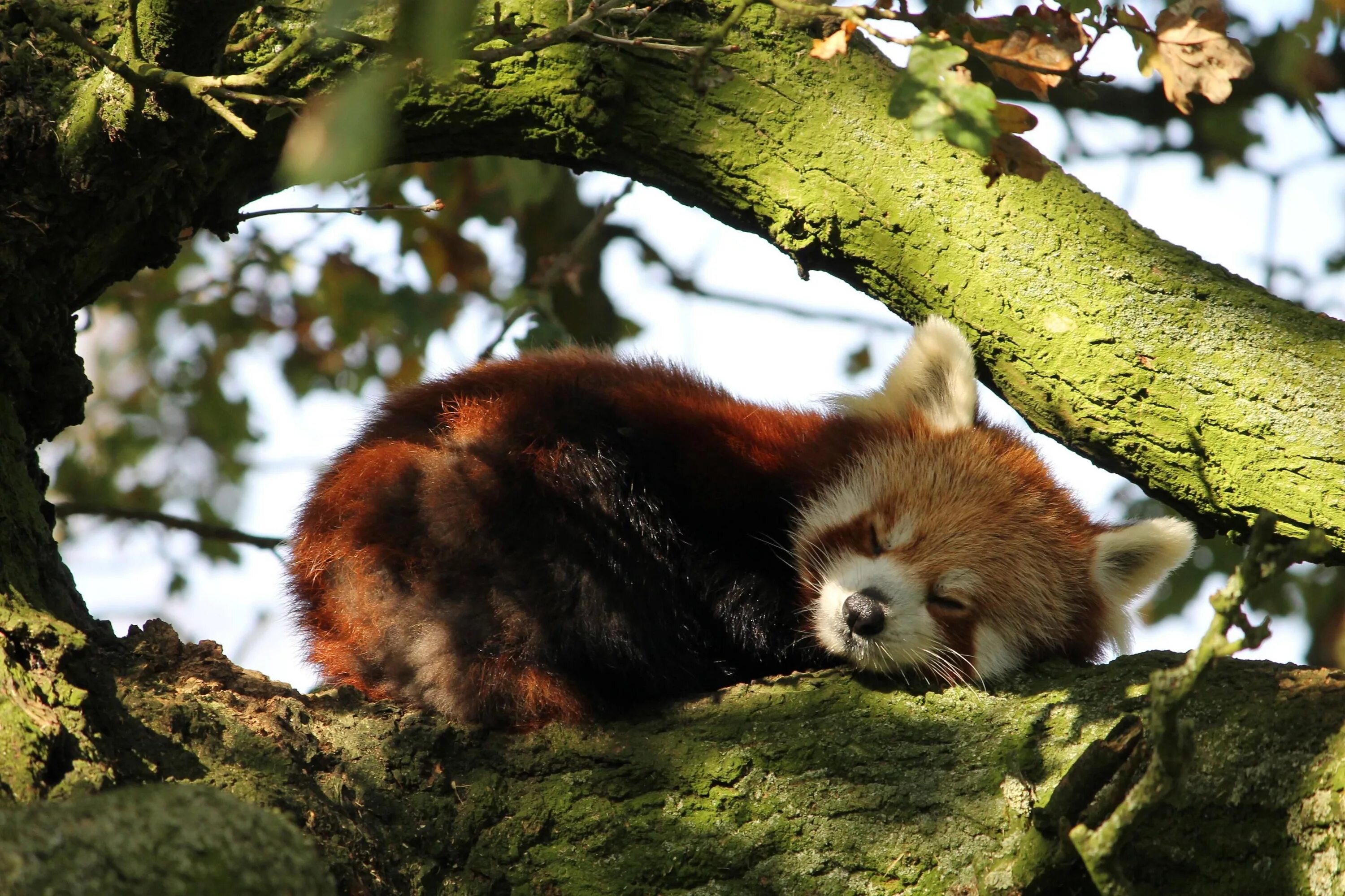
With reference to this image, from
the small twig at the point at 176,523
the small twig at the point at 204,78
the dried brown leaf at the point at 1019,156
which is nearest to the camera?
the small twig at the point at 204,78

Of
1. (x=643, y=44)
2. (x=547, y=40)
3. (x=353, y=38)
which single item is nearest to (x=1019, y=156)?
(x=643, y=44)

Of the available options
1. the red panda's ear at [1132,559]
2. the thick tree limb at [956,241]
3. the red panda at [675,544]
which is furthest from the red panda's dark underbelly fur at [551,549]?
the red panda's ear at [1132,559]

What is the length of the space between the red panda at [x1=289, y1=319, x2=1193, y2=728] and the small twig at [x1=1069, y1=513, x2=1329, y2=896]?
1.21 meters

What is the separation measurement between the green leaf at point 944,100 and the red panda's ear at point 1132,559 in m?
2.05

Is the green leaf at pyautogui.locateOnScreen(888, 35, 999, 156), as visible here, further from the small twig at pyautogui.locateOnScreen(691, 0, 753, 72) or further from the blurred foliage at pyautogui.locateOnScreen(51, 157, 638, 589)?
the blurred foliage at pyautogui.locateOnScreen(51, 157, 638, 589)

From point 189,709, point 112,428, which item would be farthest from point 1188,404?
point 112,428

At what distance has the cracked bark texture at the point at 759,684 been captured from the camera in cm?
209

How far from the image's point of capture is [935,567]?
134 inches

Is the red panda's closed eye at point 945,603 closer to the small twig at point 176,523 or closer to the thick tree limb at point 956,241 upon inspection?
the thick tree limb at point 956,241

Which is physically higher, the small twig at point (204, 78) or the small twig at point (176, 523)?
the small twig at point (176, 523)

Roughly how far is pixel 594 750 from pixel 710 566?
34.5 inches

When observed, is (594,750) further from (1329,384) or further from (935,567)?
(1329,384)

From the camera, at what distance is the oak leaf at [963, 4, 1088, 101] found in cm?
214

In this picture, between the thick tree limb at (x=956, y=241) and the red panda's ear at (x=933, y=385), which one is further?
the red panda's ear at (x=933, y=385)
